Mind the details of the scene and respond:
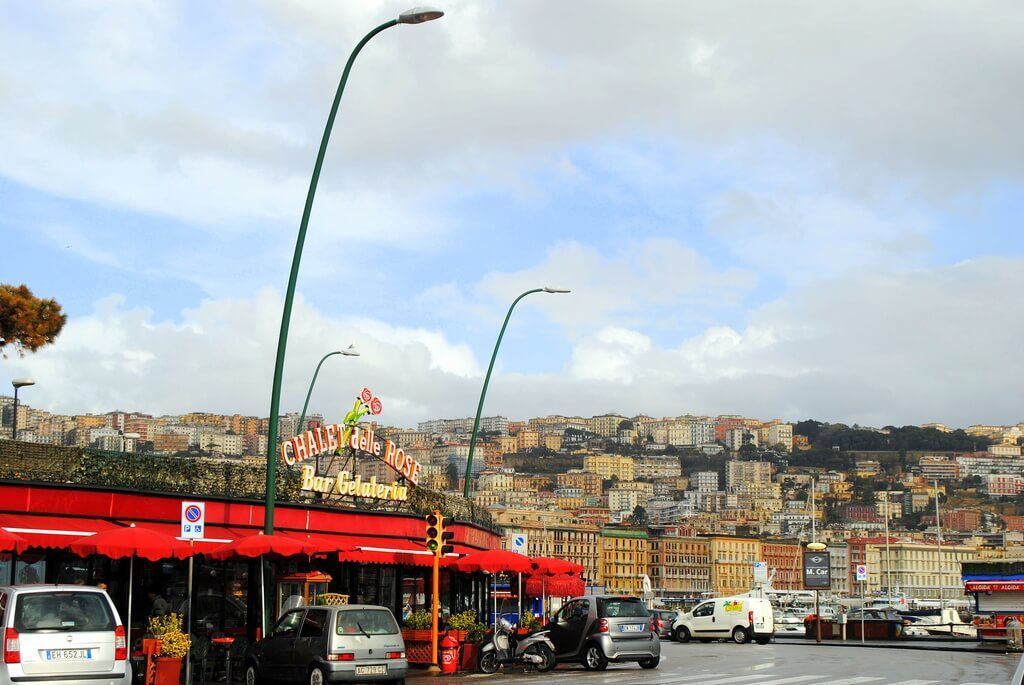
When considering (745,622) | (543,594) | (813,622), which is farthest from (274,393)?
(813,622)

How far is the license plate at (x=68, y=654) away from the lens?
17.3 meters

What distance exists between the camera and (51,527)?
Answer: 26422mm

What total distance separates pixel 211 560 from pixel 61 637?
1163 centimetres

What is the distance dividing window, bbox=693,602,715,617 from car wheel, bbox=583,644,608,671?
22.1m

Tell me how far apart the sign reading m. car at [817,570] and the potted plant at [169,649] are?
35.4 m

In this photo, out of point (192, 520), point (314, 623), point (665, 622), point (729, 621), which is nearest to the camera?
point (314, 623)

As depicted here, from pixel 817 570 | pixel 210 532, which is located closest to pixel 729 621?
pixel 817 570

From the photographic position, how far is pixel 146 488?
28625 mm

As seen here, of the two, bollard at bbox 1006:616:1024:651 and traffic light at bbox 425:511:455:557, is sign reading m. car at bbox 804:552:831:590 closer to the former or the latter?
bollard at bbox 1006:616:1024:651

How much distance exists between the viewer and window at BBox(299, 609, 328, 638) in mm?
21938

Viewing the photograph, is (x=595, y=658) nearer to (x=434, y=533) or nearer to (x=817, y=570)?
(x=434, y=533)

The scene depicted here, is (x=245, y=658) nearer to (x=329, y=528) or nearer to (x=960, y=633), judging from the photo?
(x=329, y=528)

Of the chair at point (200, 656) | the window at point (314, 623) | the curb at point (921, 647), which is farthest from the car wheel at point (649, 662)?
the curb at point (921, 647)

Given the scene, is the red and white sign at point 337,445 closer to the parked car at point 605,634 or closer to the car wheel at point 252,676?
the parked car at point 605,634
